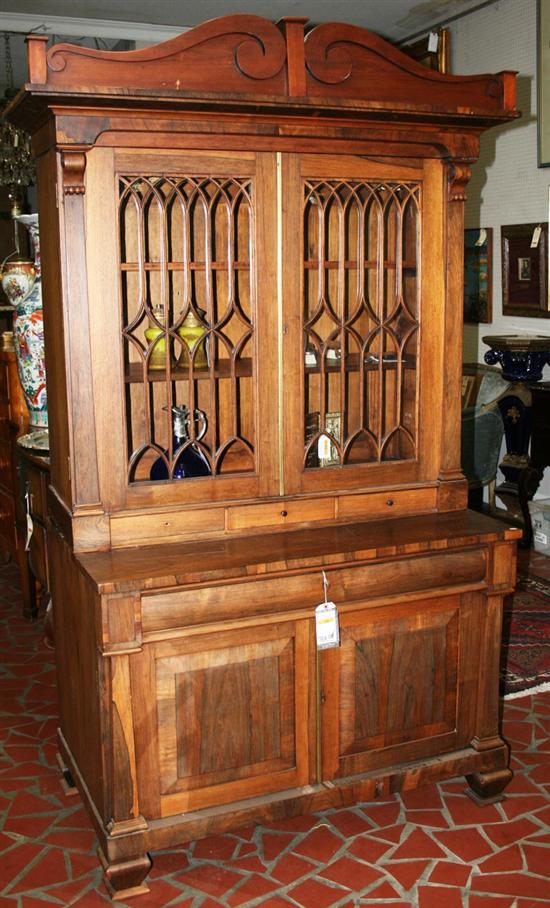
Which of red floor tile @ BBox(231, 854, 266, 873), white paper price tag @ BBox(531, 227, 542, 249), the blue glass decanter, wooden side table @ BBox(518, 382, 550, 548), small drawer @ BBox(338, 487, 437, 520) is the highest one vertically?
white paper price tag @ BBox(531, 227, 542, 249)

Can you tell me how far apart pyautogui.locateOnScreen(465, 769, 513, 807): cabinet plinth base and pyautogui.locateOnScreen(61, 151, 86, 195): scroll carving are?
211 centimetres

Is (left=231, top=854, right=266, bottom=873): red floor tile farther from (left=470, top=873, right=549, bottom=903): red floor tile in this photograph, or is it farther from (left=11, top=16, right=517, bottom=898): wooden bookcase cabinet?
(left=470, top=873, right=549, bottom=903): red floor tile

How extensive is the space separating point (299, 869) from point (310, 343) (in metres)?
1.57

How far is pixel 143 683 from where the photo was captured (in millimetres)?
2496

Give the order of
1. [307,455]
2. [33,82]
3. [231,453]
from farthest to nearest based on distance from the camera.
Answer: [231,453] < [307,455] < [33,82]

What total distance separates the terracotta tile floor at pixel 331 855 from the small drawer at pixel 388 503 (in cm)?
91

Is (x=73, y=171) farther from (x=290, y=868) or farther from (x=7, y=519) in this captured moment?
(x=7, y=519)

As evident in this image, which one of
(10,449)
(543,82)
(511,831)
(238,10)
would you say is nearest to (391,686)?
(511,831)

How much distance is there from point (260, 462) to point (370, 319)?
1.97 ft

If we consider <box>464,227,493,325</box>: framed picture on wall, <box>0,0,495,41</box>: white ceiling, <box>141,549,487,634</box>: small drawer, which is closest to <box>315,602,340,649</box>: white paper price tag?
<box>141,549,487,634</box>: small drawer

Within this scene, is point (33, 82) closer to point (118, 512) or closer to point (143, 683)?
point (118, 512)

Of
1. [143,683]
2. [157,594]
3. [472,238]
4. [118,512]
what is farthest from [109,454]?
[472,238]

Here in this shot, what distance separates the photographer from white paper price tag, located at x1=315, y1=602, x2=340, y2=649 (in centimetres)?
263

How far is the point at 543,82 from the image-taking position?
5.58 metres
